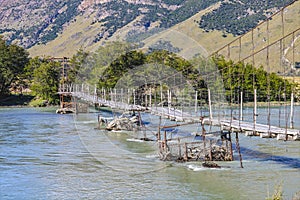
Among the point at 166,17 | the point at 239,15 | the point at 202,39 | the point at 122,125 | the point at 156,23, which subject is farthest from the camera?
the point at 166,17

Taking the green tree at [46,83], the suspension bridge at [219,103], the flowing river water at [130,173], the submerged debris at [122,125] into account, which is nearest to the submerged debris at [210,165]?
the flowing river water at [130,173]

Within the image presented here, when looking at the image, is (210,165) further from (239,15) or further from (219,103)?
(239,15)

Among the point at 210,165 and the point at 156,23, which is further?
the point at 156,23

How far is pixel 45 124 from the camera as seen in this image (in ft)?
107

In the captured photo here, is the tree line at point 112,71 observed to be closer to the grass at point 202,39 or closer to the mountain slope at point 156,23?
the grass at point 202,39

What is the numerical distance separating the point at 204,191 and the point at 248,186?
116cm

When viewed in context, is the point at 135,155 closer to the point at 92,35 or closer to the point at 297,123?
the point at 297,123

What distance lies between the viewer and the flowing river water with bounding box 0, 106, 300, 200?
Result: 43.7ft

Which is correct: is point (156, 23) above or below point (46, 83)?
above

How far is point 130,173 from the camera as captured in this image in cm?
1566

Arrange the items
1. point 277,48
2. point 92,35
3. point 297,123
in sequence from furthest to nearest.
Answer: point 92,35
point 277,48
point 297,123

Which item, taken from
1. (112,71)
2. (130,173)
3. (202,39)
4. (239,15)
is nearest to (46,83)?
(112,71)

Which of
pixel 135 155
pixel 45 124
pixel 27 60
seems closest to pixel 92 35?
pixel 27 60

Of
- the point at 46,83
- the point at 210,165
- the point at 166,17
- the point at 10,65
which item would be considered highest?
the point at 166,17
